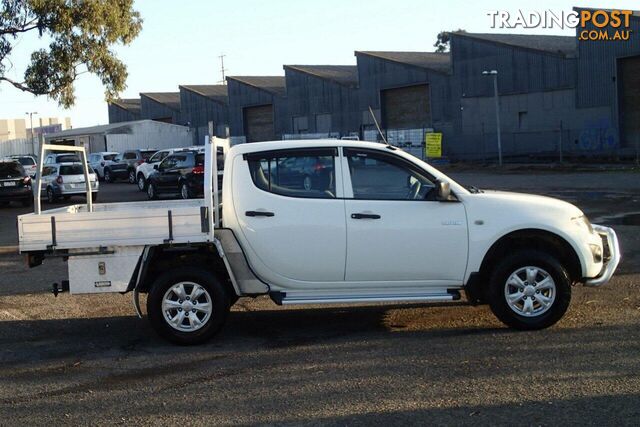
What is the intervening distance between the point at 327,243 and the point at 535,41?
49.8 m

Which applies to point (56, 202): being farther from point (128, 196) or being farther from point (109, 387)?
point (109, 387)

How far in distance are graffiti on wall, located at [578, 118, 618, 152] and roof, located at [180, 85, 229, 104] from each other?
34.9m

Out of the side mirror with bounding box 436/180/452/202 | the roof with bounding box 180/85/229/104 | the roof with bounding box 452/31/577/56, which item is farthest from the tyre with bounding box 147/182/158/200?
the roof with bounding box 180/85/229/104

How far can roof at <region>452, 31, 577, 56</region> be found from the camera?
48388mm

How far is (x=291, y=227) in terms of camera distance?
7762 mm

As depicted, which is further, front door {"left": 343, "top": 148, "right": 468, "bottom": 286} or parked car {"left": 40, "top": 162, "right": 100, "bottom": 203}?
parked car {"left": 40, "top": 162, "right": 100, "bottom": 203}

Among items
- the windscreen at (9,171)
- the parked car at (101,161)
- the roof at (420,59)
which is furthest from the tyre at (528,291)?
the roof at (420,59)

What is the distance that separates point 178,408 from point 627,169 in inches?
1350

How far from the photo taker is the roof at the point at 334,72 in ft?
204

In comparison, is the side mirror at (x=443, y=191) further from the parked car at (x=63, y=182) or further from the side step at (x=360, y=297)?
the parked car at (x=63, y=182)

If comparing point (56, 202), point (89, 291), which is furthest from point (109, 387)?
point (56, 202)

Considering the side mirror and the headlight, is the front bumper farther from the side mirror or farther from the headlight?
the side mirror

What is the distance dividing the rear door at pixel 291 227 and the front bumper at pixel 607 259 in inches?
99.5

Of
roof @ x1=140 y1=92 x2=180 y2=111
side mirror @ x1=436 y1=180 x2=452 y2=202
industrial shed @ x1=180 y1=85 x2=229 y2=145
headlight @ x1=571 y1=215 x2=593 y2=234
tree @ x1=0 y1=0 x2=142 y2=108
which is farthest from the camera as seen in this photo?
roof @ x1=140 y1=92 x2=180 y2=111
